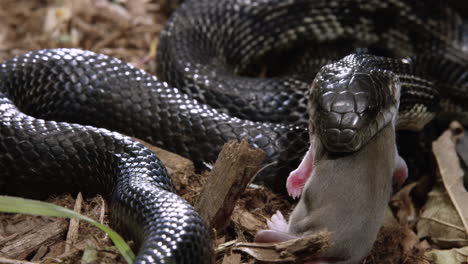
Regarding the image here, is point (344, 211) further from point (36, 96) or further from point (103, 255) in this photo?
point (36, 96)

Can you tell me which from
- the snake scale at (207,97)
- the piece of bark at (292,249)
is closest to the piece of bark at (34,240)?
the snake scale at (207,97)

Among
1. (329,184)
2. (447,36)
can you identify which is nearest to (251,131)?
(329,184)

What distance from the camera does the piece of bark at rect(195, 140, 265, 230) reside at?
3637 millimetres

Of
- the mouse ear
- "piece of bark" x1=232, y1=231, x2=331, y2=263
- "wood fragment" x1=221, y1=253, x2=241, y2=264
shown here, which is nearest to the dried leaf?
the mouse ear

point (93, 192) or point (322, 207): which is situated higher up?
point (322, 207)

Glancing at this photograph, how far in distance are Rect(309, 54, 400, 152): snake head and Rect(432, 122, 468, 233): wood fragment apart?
1.24 meters

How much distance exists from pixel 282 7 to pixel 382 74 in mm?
2665

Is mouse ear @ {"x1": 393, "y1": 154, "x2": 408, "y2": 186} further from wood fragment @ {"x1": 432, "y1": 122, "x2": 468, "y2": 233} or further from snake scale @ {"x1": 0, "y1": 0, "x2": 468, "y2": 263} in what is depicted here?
wood fragment @ {"x1": 432, "y1": 122, "x2": 468, "y2": 233}

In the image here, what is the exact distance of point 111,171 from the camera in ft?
13.6

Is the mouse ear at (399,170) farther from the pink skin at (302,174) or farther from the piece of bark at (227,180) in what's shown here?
the piece of bark at (227,180)

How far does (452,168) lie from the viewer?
5121 mm

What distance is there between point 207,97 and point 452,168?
2294 mm

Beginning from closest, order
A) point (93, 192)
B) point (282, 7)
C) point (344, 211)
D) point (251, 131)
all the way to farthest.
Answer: point (344, 211)
point (93, 192)
point (251, 131)
point (282, 7)

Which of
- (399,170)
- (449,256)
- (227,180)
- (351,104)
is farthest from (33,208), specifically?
(449,256)
